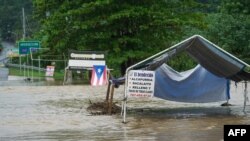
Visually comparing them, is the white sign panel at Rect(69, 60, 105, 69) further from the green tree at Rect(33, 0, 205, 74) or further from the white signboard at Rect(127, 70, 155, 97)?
the white signboard at Rect(127, 70, 155, 97)

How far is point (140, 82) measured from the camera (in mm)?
15852

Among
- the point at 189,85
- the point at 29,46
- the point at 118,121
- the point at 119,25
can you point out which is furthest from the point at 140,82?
the point at 29,46

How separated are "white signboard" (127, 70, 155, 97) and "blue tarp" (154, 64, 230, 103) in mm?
2978

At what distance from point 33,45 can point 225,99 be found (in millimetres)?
34213

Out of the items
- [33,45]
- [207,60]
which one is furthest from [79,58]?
[207,60]

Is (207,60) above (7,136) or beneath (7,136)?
above

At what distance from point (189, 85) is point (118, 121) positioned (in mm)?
4205

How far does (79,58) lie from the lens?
124 feet

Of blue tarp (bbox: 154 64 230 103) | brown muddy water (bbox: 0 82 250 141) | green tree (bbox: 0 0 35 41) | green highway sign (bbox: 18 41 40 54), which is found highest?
green tree (bbox: 0 0 35 41)

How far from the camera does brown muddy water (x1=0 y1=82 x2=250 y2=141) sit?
43.1 ft

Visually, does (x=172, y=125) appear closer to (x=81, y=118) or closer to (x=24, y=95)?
(x=81, y=118)

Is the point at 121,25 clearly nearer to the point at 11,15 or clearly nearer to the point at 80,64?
the point at 80,64

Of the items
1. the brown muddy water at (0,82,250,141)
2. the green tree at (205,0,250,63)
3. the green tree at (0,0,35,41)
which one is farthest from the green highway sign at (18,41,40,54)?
the green tree at (0,0,35,41)

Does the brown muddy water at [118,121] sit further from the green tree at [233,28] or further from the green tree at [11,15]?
the green tree at [11,15]
